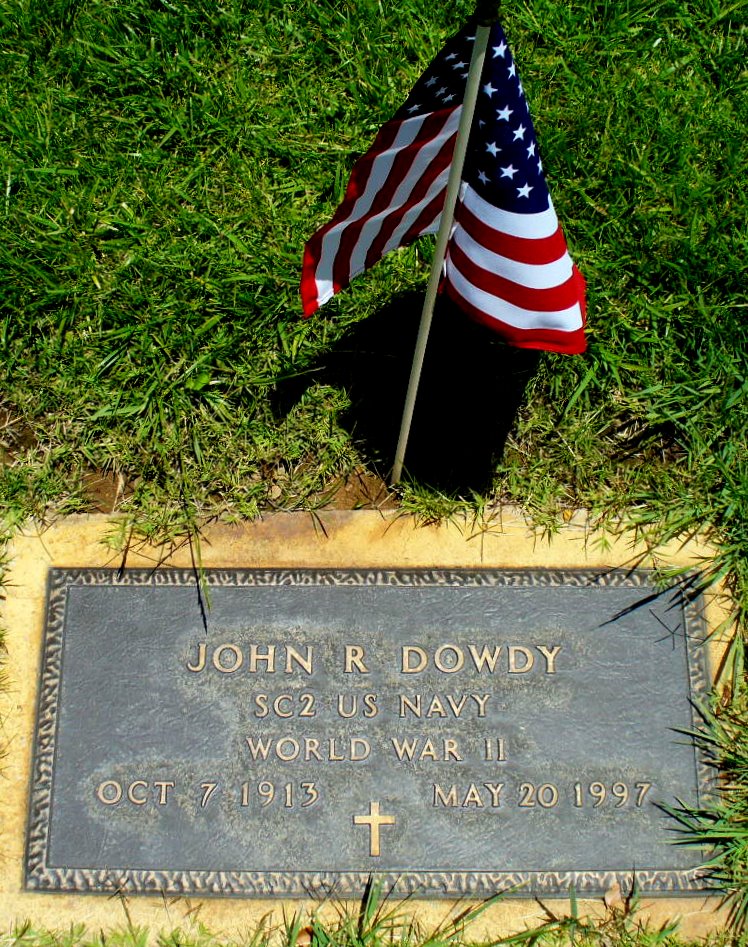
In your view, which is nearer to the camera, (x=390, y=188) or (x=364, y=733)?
(x=390, y=188)

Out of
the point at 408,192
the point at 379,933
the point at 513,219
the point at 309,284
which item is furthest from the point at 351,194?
the point at 379,933

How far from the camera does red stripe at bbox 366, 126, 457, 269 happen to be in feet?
6.34

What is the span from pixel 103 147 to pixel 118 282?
535mm

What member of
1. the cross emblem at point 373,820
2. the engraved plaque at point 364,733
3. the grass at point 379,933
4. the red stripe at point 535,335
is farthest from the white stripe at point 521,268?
the grass at point 379,933

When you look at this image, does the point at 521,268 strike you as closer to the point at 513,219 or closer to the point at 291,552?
the point at 513,219

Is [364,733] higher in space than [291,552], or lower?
lower

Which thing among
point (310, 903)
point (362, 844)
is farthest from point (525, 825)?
point (310, 903)

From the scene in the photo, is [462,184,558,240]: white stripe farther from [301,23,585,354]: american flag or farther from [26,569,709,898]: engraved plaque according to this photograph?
[26,569,709,898]: engraved plaque

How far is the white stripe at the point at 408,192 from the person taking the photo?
74.7 inches

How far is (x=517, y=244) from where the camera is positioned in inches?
78.4

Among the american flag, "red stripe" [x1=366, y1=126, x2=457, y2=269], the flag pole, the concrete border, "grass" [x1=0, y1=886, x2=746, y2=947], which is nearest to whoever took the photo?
the flag pole

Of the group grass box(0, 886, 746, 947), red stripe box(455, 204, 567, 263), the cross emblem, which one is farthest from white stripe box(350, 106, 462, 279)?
grass box(0, 886, 746, 947)

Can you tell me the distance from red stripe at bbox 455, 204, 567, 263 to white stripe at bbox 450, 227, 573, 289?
11 mm

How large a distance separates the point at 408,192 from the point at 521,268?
0.31 meters
